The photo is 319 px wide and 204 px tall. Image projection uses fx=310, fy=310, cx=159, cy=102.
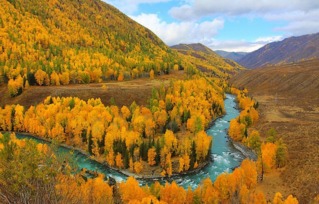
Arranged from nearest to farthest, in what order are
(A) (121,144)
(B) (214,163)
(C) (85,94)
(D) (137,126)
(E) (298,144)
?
(A) (121,144)
(B) (214,163)
(E) (298,144)
(D) (137,126)
(C) (85,94)

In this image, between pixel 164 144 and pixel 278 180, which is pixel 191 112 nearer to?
pixel 164 144

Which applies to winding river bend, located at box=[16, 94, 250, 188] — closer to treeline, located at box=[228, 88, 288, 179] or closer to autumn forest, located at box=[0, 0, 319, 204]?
autumn forest, located at box=[0, 0, 319, 204]

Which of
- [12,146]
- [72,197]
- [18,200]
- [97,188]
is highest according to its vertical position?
[12,146]

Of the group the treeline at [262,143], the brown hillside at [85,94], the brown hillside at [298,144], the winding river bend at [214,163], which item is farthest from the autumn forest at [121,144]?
the brown hillside at [298,144]

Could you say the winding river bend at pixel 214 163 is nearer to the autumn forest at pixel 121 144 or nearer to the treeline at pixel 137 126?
the autumn forest at pixel 121 144

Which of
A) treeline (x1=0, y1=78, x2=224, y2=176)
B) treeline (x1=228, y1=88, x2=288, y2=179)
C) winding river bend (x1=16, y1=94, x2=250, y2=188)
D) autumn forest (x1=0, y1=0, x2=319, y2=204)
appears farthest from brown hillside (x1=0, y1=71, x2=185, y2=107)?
treeline (x1=228, y1=88, x2=288, y2=179)

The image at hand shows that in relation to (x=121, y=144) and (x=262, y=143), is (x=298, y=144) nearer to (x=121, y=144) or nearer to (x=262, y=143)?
(x=262, y=143)

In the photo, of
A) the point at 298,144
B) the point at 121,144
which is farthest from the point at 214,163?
the point at 121,144

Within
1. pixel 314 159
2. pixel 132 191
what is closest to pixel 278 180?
pixel 314 159
